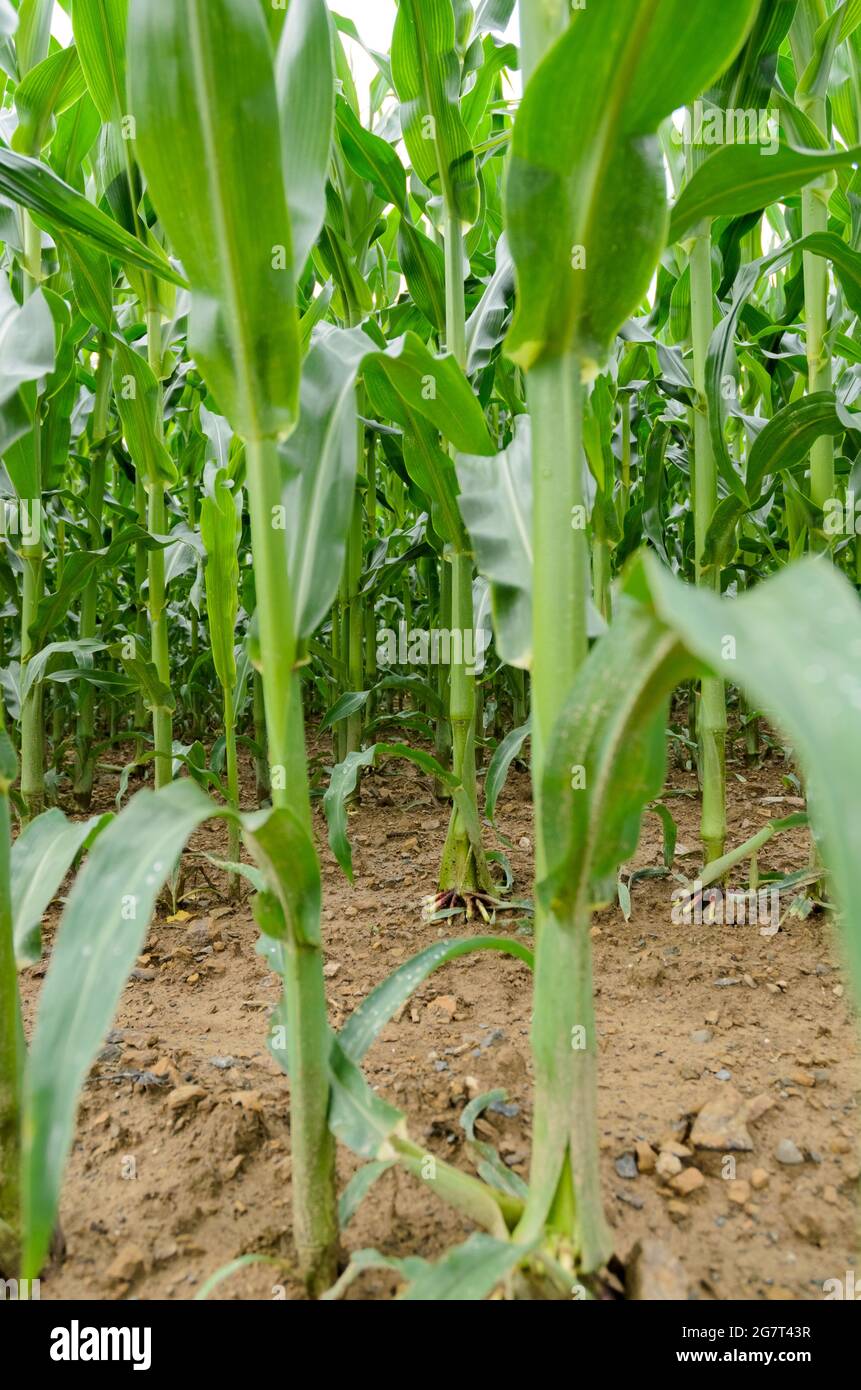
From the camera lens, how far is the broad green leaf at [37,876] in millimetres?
786

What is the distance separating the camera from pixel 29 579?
189 centimetres

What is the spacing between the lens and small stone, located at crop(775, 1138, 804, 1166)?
954 mm

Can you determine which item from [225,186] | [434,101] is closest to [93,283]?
[434,101]

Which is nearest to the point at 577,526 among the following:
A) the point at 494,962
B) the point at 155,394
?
the point at 494,962

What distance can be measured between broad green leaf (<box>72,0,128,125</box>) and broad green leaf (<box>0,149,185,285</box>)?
773 mm

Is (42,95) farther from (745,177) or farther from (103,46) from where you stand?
(745,177)

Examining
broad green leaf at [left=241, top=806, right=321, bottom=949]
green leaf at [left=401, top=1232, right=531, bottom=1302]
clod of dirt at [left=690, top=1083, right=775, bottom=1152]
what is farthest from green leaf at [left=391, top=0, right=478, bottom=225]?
green leaf at [left=401, top=1232, right=531, bottom=1302]

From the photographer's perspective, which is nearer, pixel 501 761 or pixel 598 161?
pixel 598 161

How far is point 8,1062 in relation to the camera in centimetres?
76

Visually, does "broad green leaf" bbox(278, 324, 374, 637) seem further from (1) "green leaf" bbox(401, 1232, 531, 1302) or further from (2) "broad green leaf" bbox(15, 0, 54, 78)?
(2) "broad green leaf" bbox(15, 0, 54, 78)

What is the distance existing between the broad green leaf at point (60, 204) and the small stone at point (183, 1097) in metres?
0.98

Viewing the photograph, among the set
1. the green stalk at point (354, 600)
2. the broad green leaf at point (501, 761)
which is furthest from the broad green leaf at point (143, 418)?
the broad green leaf at point (501, 761)

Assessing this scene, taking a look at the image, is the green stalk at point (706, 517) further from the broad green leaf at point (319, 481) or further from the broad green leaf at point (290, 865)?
the broad green leaf at point (290, 865)

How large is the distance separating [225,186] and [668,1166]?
1075 mm
